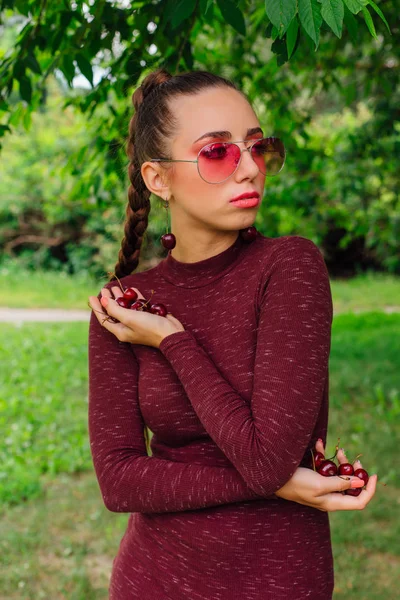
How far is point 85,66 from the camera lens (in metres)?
2.66

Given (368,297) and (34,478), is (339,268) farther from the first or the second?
(34,478)

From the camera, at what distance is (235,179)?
67.7 inches

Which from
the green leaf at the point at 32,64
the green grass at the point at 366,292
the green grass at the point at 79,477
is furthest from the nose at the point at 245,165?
the green grass at the point at 366,292

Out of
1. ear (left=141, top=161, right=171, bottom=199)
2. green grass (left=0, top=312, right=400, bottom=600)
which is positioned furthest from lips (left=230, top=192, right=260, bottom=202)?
green grass (left=0, top=312, right=400, bottom=600)

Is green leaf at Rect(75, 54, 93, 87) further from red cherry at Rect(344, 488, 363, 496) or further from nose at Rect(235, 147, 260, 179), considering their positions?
red cherry at Rect(344, 488, 363, 496)

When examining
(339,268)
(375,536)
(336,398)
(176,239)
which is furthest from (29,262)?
(176,239)

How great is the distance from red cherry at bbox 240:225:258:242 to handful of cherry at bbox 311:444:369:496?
0.54 m

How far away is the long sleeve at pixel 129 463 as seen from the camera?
5.24ft

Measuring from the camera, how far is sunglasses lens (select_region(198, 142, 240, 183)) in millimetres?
1694

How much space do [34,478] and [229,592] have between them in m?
3.78

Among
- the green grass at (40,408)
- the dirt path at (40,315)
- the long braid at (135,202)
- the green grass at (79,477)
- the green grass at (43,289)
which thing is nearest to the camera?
the long braid at (135,202)

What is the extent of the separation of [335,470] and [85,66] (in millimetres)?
1795

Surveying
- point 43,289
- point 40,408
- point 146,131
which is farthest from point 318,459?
point 43,289

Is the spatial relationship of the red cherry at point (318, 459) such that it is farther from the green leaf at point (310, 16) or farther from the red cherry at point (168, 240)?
the green leaf at point (310, 16)
